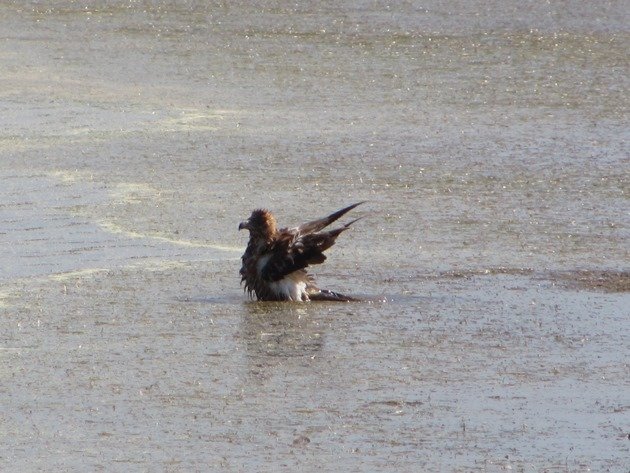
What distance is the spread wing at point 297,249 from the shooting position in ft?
24.8

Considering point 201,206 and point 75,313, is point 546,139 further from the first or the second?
point 75,313

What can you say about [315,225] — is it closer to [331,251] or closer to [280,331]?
[331,251]

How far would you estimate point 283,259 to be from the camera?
303 inches

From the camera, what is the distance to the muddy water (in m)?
5.46

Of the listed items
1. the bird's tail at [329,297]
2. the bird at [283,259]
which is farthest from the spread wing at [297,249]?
the bird's tail at [329,297]

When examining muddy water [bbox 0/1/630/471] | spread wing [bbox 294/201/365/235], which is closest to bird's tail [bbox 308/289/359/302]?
muddy water [bbox 0/1/630/471]

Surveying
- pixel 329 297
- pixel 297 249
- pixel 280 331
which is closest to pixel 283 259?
pixel 297 249

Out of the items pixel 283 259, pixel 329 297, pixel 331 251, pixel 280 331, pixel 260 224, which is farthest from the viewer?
pixel 331 251

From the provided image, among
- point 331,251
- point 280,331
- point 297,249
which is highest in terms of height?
point 297,249

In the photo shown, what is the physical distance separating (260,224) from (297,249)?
0.24 metres

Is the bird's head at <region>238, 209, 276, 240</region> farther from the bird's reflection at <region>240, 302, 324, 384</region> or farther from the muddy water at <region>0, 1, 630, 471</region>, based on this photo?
the bird's reflection at <region>240, 302, 324, 384</region>

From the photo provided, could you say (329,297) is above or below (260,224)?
below

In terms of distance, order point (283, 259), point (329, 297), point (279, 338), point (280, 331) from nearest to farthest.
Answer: point (279, 338)
point (280, 331)
point (329, 297)
point (283, 259)

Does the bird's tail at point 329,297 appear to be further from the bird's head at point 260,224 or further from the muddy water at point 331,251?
the bird's head at point 260,224
